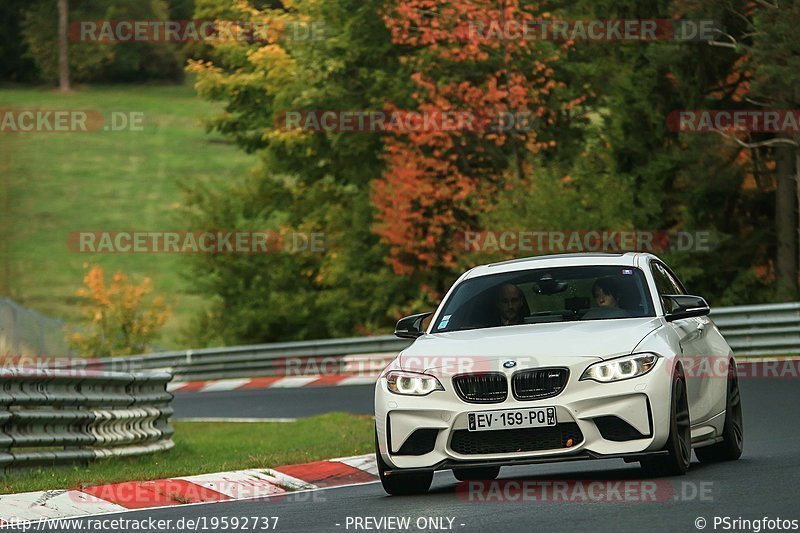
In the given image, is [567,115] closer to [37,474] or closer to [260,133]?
[260,133]

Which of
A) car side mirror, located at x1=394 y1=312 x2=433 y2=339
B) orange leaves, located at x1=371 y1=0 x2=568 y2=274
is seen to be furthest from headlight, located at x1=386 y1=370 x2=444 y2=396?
orange leaves, located at x1=371 y1=0 x2=568 y2=274

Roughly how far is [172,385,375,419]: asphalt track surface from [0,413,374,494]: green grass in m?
1.42

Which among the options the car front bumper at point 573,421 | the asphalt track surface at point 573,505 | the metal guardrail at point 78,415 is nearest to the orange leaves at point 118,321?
the metal guardrail at point 78,415

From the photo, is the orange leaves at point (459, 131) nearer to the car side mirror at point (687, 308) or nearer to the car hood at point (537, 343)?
the car side mirror at point (687, 308)

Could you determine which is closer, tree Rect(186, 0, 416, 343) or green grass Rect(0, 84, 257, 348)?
tree Rect(186, 0, 416, 343)

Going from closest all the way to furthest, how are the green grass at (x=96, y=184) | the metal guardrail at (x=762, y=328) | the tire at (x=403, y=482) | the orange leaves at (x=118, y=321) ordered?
the tire at (x=403, y=482) < the metal guardrail at (x=762, y=328) < the orange leaves at (x=118, y=321) < the green grass at (x=96, y=184)

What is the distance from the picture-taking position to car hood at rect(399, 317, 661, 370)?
1127cm

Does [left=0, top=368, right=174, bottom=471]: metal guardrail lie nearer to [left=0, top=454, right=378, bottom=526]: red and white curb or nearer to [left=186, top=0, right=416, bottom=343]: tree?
[left=0, top=454, right=378, bottom=526]: red and white curb

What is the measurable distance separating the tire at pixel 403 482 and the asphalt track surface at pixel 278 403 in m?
12.1

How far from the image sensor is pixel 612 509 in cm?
1002

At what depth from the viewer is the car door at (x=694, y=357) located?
39.4 feet

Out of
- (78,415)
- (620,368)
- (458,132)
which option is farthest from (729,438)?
(458,132)

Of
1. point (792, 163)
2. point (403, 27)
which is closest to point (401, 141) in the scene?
point (403, 27)

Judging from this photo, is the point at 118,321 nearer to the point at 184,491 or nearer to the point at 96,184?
the point at 184,491
